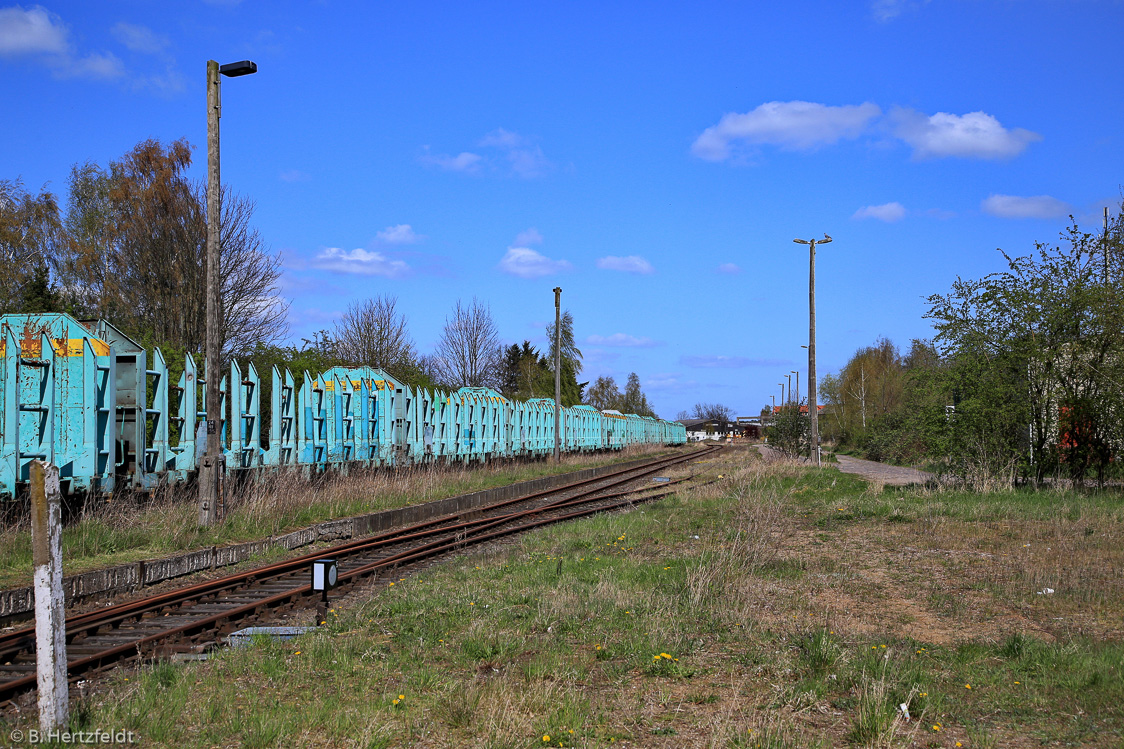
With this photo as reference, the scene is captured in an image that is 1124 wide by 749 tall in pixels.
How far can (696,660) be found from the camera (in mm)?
6125

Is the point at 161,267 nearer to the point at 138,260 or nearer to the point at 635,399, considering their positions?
the point at 138,260

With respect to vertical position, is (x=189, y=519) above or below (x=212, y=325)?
below

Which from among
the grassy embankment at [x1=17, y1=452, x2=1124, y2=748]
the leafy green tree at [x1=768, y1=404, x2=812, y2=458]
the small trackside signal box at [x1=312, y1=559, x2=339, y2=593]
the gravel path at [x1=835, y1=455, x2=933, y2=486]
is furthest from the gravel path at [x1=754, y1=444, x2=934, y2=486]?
the small trackside signal box at [x1=312, y1=559, x2=339, y2=593]

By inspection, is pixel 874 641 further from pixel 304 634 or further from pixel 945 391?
pixel 945 391

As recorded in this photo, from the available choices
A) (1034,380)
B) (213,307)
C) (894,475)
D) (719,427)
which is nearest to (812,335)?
(894,475)

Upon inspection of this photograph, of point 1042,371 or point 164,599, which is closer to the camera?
point 164,599

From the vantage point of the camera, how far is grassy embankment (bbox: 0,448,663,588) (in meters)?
9.81

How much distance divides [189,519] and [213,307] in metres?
3.33

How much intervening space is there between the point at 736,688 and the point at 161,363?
12428mm

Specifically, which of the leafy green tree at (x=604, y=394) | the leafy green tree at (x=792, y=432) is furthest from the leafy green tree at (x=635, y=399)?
the leafy green tree at (x=792, y=432)

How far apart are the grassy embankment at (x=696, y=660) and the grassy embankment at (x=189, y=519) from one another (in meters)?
3.87

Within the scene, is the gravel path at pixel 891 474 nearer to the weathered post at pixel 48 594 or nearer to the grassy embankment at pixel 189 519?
the grassy embankment at pixel 189 519

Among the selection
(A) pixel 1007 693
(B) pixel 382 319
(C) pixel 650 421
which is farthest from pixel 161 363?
(C) pixel 650 421

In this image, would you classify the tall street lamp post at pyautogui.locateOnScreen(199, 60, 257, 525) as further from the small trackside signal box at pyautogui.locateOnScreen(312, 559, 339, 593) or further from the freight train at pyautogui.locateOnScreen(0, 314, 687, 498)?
the small trackside signal box at pyautogui.locateOnScreen(312, 559, 339, 593)
